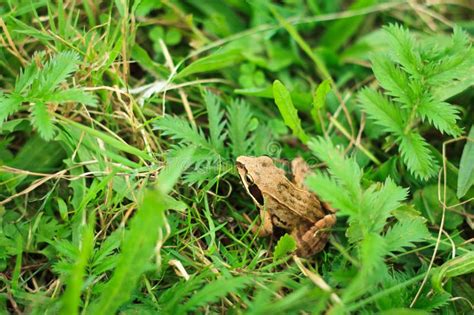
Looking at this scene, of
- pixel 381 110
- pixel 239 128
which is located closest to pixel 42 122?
pixel 239 128

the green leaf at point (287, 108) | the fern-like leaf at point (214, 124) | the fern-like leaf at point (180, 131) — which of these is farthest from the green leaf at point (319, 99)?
the fern-like leaf at point (180, 131)

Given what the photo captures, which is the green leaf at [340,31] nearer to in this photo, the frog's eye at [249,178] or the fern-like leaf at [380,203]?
the frog's eye at [249,178]

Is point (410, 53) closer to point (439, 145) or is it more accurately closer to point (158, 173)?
point (439, 145)

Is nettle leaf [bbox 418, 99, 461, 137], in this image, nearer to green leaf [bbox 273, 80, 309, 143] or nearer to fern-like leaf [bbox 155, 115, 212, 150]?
green leaf [bbox 273, 80, 309, 143]

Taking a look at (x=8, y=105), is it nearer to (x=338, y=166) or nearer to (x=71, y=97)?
(x=71, y=97)

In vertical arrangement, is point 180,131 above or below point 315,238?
above
